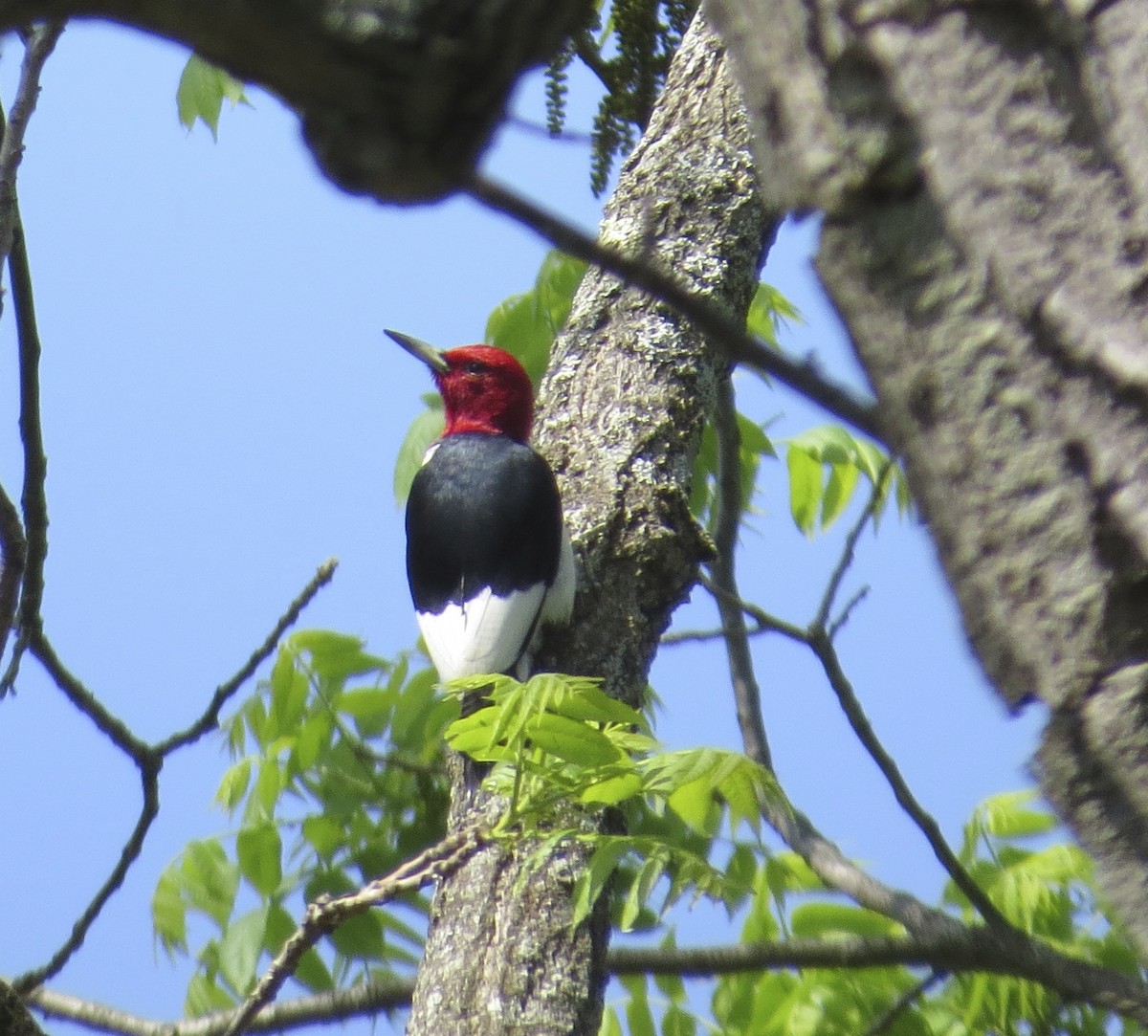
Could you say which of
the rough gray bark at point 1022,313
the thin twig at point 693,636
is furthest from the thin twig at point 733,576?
the rough gray bark at point 1022,313

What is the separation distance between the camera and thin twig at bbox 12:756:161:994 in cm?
187

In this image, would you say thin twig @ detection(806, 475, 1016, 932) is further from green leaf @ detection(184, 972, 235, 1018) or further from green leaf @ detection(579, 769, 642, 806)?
green leaf @ detection(184, 972, 235, 1018)

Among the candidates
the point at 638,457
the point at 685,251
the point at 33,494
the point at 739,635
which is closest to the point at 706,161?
the point at 685,251

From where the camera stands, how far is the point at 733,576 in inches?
105

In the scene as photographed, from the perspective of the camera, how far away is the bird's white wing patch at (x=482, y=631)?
2832 mm

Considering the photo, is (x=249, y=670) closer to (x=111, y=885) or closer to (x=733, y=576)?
(x=111, y=885)

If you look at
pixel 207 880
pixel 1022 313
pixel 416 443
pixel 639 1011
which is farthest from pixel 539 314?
pixel 1022 313

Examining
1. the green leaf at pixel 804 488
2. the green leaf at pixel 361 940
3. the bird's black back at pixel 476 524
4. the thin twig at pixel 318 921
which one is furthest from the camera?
the bird's black back at pixel 476 524

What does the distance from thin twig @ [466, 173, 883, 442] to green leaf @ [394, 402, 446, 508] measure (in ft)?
7.20

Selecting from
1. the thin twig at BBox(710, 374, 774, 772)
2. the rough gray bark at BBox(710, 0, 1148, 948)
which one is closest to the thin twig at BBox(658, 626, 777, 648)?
the thin twig at BBox(710, 374, 774, 772)

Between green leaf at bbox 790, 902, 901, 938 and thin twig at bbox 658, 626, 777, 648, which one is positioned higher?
thin twig at bbox 658, 626, 777, 648

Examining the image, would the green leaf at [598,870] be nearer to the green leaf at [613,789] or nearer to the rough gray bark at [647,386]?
the green leaf at [613,789]

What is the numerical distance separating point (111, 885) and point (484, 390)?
2.20 meters

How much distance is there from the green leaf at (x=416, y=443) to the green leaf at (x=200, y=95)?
707mm
